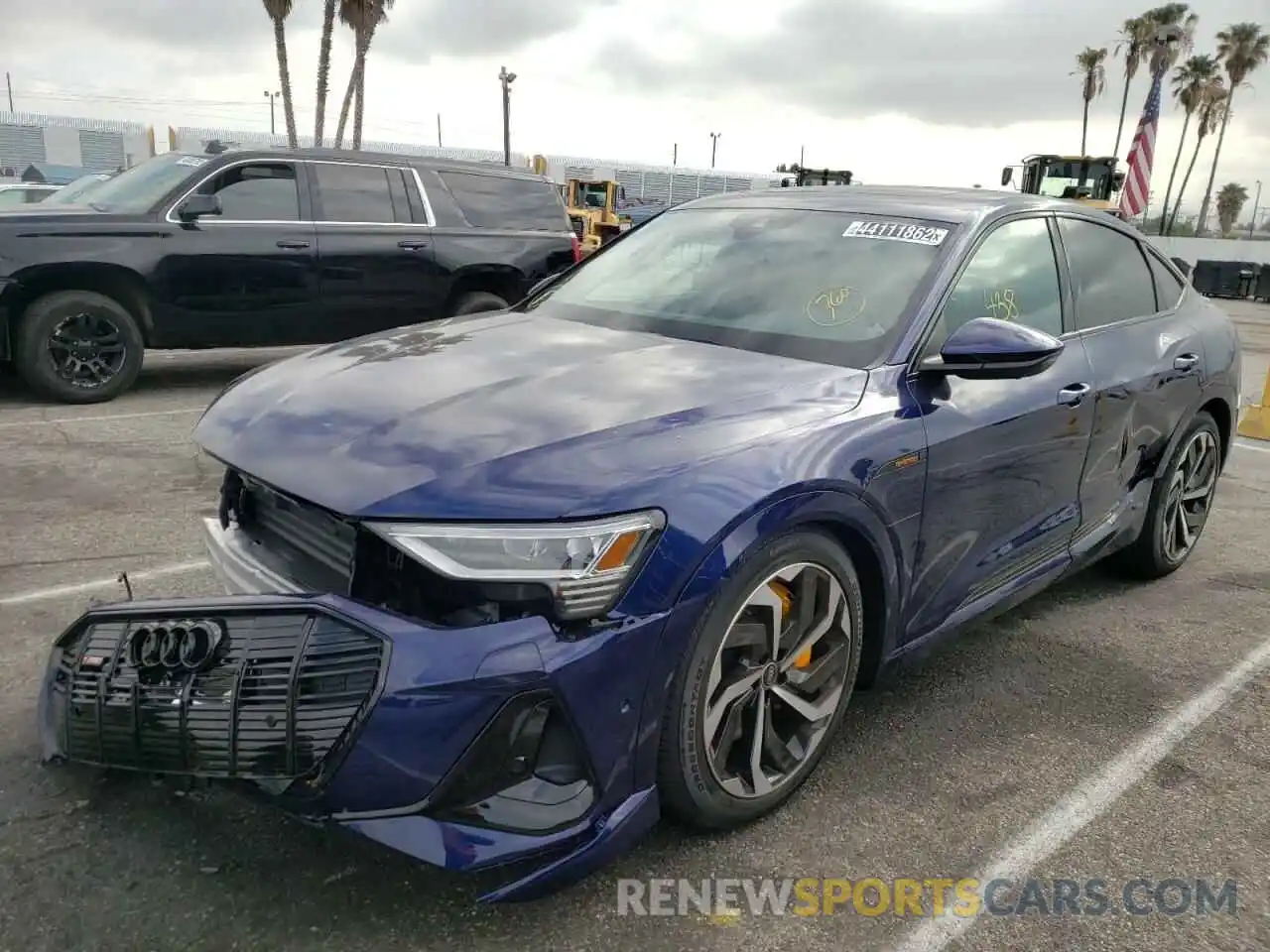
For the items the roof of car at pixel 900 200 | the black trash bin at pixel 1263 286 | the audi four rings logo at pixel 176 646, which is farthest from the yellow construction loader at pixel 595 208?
the audi four rings logo at pixel 176 646

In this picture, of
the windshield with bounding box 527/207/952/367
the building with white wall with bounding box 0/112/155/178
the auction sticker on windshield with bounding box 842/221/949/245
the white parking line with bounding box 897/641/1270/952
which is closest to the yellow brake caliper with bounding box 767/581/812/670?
the white parking line with bounding box 897/641/1270/952

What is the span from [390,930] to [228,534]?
1140 millimetres

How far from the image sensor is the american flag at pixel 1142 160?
805 inches

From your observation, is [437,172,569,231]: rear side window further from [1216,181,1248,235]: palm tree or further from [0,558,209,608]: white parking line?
[1216,181,1248,235]: palm tree

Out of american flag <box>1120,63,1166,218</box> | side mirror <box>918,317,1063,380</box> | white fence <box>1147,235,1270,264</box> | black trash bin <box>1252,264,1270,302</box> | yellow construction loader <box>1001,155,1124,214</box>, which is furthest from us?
white fence <box>1147,235,1270,264</box>

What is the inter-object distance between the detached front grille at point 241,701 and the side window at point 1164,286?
371cm

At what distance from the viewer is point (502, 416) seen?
238cm

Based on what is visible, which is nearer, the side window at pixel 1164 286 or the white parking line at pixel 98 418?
the side window at pixel 1164 286

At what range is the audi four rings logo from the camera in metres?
2.06

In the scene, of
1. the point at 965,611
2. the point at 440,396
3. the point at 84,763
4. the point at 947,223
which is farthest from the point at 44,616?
the point at 947,223

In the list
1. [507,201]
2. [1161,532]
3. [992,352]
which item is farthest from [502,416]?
[507,201]

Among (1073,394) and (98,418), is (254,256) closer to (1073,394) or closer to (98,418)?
(98,418)

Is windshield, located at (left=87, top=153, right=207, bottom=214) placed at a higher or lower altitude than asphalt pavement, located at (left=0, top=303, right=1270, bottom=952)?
higher

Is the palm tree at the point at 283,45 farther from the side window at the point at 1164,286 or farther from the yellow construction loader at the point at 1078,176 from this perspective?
the side window at the point at 1164,286
